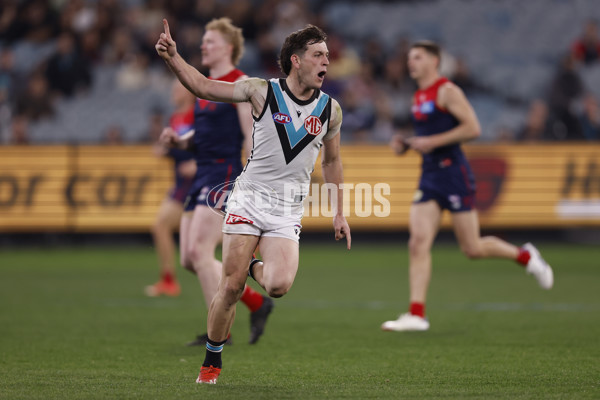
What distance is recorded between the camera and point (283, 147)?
5.53 m

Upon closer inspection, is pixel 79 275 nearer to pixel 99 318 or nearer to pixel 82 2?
pixel 99 318

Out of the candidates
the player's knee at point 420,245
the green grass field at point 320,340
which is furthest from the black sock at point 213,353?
the player's knee at point 420,245

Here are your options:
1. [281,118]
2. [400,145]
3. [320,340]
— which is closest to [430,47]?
[400,145]

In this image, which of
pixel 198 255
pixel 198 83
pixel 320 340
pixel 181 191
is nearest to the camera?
pixel 198 83

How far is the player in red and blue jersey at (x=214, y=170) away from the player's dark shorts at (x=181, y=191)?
319 cm

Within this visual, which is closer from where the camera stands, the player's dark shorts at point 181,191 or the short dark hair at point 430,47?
the short dark hair at point 430,47

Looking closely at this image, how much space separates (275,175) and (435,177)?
10.2ft

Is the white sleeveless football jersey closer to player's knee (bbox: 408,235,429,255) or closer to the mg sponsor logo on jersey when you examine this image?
player's knee (bbox: 408,235,429,255)

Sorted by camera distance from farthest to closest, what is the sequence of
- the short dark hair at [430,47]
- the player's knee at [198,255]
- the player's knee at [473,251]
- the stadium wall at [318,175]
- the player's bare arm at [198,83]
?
the stadium wall at [318,175]
the short dark hair at [430,47]
the player's knee at [473,251]
the player's knee at [198,255]
the player's bare arm at [198,83]

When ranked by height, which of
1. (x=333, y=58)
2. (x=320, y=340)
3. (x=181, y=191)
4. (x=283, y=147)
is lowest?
(x=320, y=340)

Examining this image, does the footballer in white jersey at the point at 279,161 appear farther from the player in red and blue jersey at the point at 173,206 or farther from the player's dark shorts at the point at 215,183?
the player in red and blue jersey at the point at 173,206

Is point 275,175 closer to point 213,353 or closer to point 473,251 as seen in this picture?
point 213,353

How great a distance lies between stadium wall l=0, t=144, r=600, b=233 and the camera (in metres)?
17.1

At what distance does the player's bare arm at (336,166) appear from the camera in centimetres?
572
